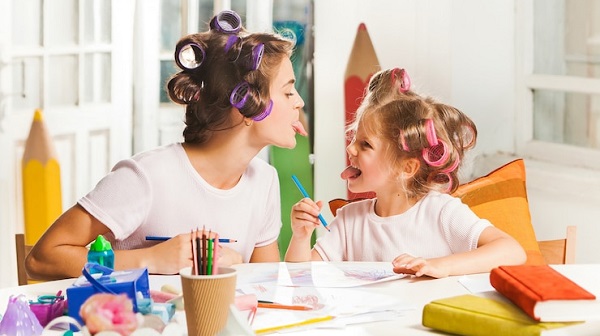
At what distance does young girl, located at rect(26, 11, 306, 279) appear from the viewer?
6.88 ft

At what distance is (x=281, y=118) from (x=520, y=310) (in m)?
0.87

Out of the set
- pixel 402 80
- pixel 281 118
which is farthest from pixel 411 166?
pixel 281 118

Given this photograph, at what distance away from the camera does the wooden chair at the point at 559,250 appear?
7.47ft

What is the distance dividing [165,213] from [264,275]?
381mm

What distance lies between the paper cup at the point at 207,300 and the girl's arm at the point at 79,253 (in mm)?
505

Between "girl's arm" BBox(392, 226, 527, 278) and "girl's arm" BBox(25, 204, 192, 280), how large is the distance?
1.38 ft

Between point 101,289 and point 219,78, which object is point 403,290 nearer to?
point 101,289

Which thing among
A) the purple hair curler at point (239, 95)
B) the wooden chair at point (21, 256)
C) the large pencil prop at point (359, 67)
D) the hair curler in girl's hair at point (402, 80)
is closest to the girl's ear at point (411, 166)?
the hair curler in girl's hair at point (402, 80)

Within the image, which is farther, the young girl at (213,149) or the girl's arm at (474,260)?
the young girl at (213,149)

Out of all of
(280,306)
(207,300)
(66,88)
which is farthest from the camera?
(66,88)

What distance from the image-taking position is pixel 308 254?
214 centimetres

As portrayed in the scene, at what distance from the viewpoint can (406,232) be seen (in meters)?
2.16

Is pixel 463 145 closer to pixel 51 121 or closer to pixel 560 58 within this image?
pixel 560 58

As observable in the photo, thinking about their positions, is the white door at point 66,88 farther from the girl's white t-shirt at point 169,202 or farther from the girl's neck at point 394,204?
the girl's neck at point 394,204
